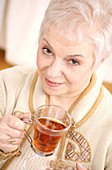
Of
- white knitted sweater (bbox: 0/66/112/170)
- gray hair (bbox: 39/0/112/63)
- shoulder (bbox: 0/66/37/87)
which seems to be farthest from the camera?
shoulder (bbox: 0/66/37/87)

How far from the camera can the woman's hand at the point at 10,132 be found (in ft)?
3.35

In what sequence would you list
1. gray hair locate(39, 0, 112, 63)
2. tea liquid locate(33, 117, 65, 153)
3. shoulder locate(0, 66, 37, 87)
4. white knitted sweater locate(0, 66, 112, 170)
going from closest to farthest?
tea liquid locate(33, 117, 65, 153) → gray hair locate(39, 0, 112, 63) → white knitted sweater locate(0, 66, 112, 170) → shoulder locate(0, 66, 37, 87)

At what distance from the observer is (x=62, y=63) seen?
117cm

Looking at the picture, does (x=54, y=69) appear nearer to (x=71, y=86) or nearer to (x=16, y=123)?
(x=71, y=86)

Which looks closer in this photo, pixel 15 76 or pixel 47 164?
pixel 47 164

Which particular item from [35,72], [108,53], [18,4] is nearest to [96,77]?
[108,53]

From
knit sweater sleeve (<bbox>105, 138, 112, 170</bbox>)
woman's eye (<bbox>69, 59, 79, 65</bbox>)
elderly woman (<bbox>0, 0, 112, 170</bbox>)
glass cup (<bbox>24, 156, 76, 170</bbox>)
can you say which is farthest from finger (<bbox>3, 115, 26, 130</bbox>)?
knit sweater sleeve (<bbox>105, 138, 112, 170</bbox>)

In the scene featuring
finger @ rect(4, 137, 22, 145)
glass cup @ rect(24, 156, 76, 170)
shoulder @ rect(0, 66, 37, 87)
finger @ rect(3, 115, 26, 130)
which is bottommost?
glass cup @ rect(24, 156, 76, 170)

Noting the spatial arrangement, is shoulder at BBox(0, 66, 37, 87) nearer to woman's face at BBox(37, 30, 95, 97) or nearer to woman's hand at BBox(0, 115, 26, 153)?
woman's face at BBox(37, 30, 95, 97)

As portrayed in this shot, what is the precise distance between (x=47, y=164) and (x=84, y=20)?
73cm

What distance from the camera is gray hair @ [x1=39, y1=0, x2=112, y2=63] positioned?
1068 mm

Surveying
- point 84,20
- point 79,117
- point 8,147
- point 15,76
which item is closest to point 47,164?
point 8,147

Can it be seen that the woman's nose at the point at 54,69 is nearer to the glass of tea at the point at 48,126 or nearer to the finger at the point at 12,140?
the glass of tea at the point at 48,126

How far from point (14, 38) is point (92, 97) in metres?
2.49
